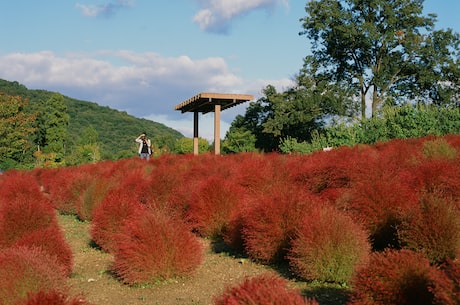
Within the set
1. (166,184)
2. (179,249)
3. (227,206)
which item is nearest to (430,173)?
(227,206)

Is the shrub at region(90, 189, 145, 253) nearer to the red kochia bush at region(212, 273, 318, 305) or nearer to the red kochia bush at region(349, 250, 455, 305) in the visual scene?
the red kochia bush at region(349, 250, 455, 305)

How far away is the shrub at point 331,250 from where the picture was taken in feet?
15.7

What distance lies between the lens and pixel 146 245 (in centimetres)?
526

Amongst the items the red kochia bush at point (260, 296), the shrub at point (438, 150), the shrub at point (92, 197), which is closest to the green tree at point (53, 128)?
the shrub at point (92, 197)

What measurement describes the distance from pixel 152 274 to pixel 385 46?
32.2 metres

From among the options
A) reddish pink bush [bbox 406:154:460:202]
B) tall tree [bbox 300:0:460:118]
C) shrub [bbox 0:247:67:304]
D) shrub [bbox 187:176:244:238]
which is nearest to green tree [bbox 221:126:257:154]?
tall tree [bbox 300:0:460:118]

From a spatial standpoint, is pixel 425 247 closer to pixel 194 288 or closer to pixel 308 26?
pixel 194 288

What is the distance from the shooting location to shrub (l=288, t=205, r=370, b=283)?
4.78 m

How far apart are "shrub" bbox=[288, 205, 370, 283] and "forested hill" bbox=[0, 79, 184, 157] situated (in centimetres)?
5503

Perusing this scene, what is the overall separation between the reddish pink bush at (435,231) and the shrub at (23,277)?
3.10m

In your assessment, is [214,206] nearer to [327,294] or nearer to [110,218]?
[110,218]

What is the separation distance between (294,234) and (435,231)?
1442 mm

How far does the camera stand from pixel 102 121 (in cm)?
7075

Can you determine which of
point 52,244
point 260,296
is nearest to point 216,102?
point 52,244
